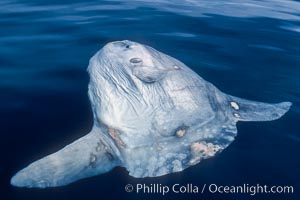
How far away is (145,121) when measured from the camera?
13.8 feet

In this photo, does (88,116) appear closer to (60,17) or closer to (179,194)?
(179,194)

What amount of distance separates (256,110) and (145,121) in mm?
1851

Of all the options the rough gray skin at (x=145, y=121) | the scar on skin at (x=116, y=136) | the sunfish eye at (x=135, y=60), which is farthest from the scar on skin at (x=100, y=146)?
the sunfish eye at (x=135, y=60)

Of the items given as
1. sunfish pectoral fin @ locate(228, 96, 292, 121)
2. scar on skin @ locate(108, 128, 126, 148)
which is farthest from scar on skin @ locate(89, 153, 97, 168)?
sunfish pectoral fin @ locate(228, 96, 292, 121)

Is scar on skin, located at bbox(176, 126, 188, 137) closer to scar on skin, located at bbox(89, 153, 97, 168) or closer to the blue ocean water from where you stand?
the blue ocean water

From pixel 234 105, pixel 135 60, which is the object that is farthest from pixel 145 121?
pixel 234 105

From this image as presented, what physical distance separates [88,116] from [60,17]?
16.5 feet

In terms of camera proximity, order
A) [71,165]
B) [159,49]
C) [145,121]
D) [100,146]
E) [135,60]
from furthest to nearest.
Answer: [159,49] → [135,60] → [145,121] → [100,146] → [71,165]

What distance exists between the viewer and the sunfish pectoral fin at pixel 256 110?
4.84 m

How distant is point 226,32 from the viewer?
A: 839 cm

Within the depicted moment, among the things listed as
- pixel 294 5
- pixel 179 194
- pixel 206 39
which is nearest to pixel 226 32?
pixel 206 39

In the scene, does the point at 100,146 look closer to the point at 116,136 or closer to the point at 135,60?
the point at 116,136

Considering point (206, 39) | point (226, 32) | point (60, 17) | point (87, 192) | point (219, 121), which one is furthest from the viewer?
point (60, 17)

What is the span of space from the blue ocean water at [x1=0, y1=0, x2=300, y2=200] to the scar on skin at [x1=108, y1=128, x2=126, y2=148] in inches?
12.3
